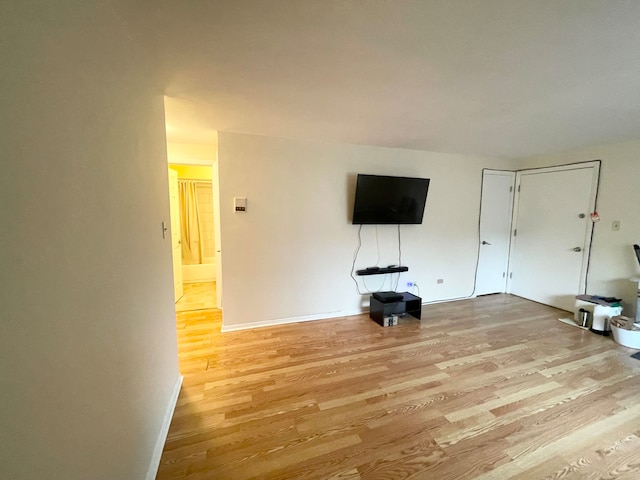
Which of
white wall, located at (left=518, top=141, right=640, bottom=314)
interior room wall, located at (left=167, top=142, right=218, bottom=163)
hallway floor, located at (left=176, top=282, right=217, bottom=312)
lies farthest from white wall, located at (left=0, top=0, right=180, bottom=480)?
white wall, located at (left=518, top=141, right=640, bottom=314)

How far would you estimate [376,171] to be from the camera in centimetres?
351

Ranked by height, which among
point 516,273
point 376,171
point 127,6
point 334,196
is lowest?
point 516,273

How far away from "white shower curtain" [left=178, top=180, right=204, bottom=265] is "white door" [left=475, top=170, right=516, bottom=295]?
519 cm

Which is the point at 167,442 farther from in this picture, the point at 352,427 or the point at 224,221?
the point at 224,221

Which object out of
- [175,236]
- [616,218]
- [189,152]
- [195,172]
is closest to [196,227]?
[195,172]

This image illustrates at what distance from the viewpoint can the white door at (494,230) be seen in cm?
420

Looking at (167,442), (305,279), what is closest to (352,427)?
(167,442)

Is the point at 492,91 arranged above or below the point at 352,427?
above

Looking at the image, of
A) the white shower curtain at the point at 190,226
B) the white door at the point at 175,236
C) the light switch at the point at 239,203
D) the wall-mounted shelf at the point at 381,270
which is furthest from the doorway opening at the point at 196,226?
the wall-mounted shelf at the point at 381,270

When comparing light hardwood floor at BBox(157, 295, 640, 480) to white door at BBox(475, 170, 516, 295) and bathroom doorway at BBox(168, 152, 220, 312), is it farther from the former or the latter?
bathroom doorway at BBox(168, 152, 220, 312)

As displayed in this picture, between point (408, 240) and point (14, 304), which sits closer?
point (14, 304)

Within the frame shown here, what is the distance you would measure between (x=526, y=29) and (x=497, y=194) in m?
3.60

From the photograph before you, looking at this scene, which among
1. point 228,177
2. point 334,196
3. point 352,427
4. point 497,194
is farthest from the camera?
point 497,194

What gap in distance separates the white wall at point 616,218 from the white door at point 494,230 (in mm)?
973
